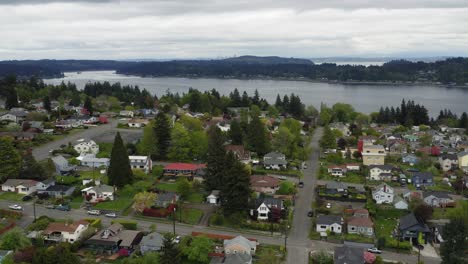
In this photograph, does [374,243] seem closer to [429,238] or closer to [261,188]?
Answer: [429,238]

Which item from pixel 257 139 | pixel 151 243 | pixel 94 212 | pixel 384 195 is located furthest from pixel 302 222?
pixel 257 139

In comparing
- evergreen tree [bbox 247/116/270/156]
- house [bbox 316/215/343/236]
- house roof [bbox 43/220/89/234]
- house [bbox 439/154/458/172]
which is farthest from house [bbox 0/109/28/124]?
house [bbox 439/154/458/172]

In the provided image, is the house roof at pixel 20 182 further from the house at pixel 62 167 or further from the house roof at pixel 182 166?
the house roof at pixel 182 166

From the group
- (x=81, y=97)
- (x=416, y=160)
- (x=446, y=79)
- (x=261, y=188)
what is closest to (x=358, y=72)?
(x=446, y=79)

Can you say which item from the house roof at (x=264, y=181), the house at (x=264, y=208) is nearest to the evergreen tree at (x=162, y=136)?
the house roof at (x=264, y=181)

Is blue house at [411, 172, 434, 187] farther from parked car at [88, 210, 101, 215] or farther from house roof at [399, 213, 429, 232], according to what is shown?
parked car at [88, 210, 101, 215]

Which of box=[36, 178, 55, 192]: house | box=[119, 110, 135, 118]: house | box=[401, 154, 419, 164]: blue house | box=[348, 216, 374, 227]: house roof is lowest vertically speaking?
box=[348, 216, 374, 227]: house roof
